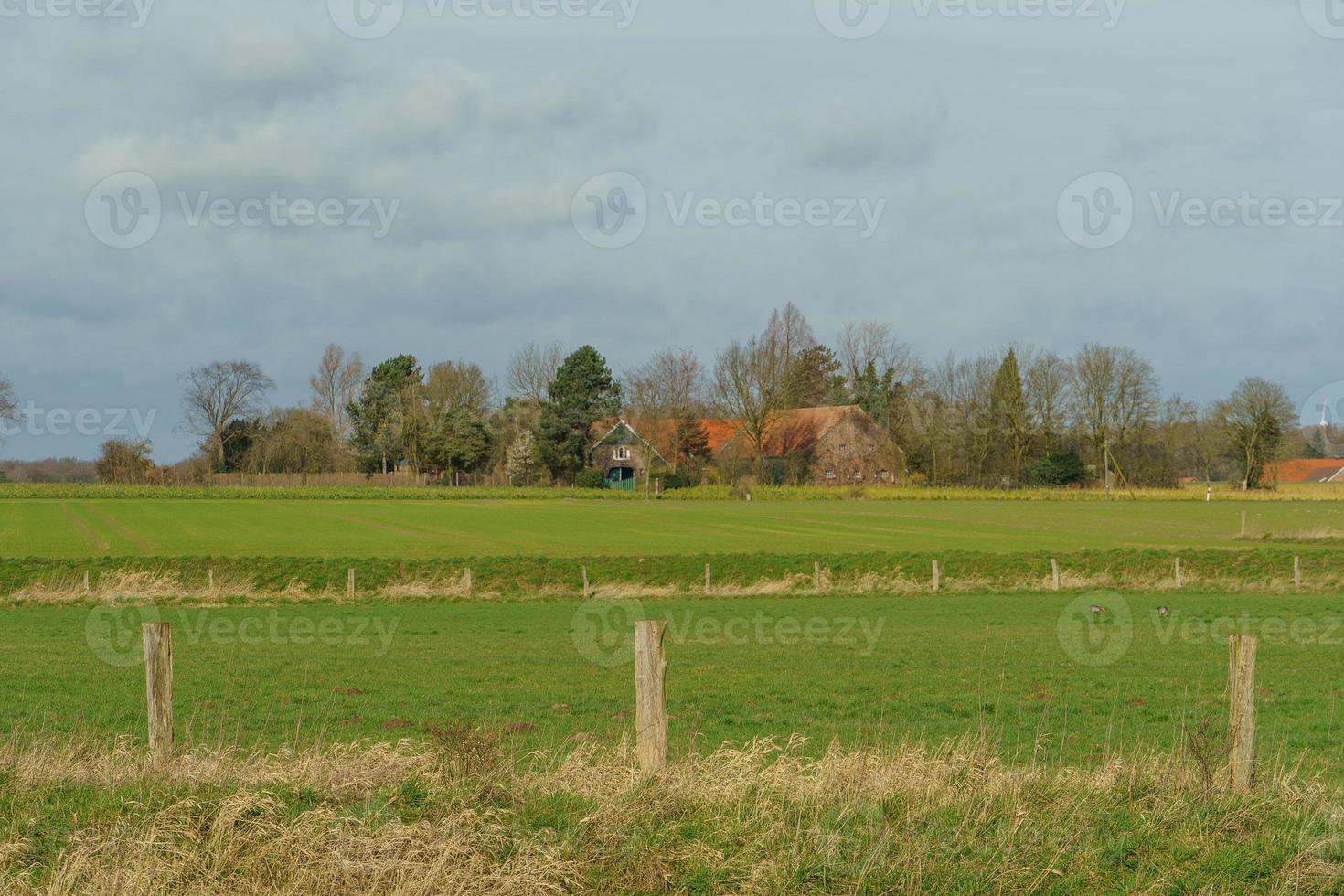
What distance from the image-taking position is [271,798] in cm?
705

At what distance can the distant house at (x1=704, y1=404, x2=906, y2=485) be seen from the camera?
374 feet

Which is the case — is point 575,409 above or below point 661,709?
above

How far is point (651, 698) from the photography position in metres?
7.87

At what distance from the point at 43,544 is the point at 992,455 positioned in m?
88.5

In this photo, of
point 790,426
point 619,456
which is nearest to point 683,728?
point 790,426

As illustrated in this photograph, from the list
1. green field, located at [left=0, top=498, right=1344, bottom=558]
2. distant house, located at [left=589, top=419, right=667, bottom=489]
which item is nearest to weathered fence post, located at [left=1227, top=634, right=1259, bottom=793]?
green field, located at [left=0, top=498, right=1344, bottom=558]

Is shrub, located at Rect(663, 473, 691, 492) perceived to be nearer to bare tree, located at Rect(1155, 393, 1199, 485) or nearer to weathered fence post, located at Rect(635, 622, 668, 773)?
bare tree, located at Rect(1155, 393, 1199, 485)

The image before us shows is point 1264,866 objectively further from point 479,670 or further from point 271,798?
point 479,670

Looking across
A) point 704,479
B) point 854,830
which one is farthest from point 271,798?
point 704,479

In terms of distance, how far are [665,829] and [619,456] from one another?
390 feet

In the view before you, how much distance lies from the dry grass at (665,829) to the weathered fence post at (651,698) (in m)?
0.15

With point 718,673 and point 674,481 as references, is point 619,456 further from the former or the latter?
point 718,673

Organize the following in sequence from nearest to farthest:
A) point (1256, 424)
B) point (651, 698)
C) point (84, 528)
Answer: point (651, 698) < point (84, 528) < point (1256, 424)

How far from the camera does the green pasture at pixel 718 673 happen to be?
1364 centimetres
